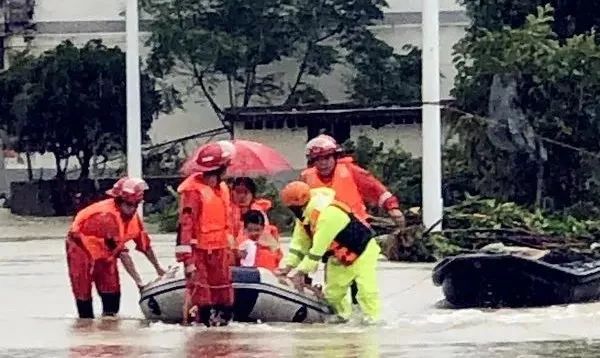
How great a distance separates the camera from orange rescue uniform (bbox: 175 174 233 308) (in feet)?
45.8

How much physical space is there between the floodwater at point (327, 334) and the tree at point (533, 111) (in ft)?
29.3

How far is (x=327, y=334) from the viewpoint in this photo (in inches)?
538

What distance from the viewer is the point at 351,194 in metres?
15.4

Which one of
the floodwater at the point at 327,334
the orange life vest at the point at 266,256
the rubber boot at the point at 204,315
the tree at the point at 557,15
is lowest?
the floodwater at the point at 327,334

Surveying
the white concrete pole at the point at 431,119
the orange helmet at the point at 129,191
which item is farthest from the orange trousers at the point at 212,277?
the white concrete pole at the point at 431,119

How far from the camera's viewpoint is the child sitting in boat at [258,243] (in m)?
15.6

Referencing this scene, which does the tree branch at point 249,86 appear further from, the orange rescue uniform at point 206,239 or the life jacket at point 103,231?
the orange rescue uniform at point 206,239

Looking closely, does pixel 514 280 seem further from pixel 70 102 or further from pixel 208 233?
Answer: pixel 70 102

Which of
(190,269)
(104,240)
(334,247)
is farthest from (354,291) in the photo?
(104,240)

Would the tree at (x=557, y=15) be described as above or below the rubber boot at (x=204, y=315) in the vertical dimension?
above

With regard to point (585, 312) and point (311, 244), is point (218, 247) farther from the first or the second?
point (585, 312)

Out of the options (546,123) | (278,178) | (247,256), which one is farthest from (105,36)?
(247,256)

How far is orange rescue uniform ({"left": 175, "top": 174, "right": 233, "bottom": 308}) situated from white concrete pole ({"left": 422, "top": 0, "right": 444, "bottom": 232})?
11256 millimetres

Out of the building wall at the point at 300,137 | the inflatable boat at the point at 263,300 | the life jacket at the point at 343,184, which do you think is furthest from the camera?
the building wall at the point at 300,137
